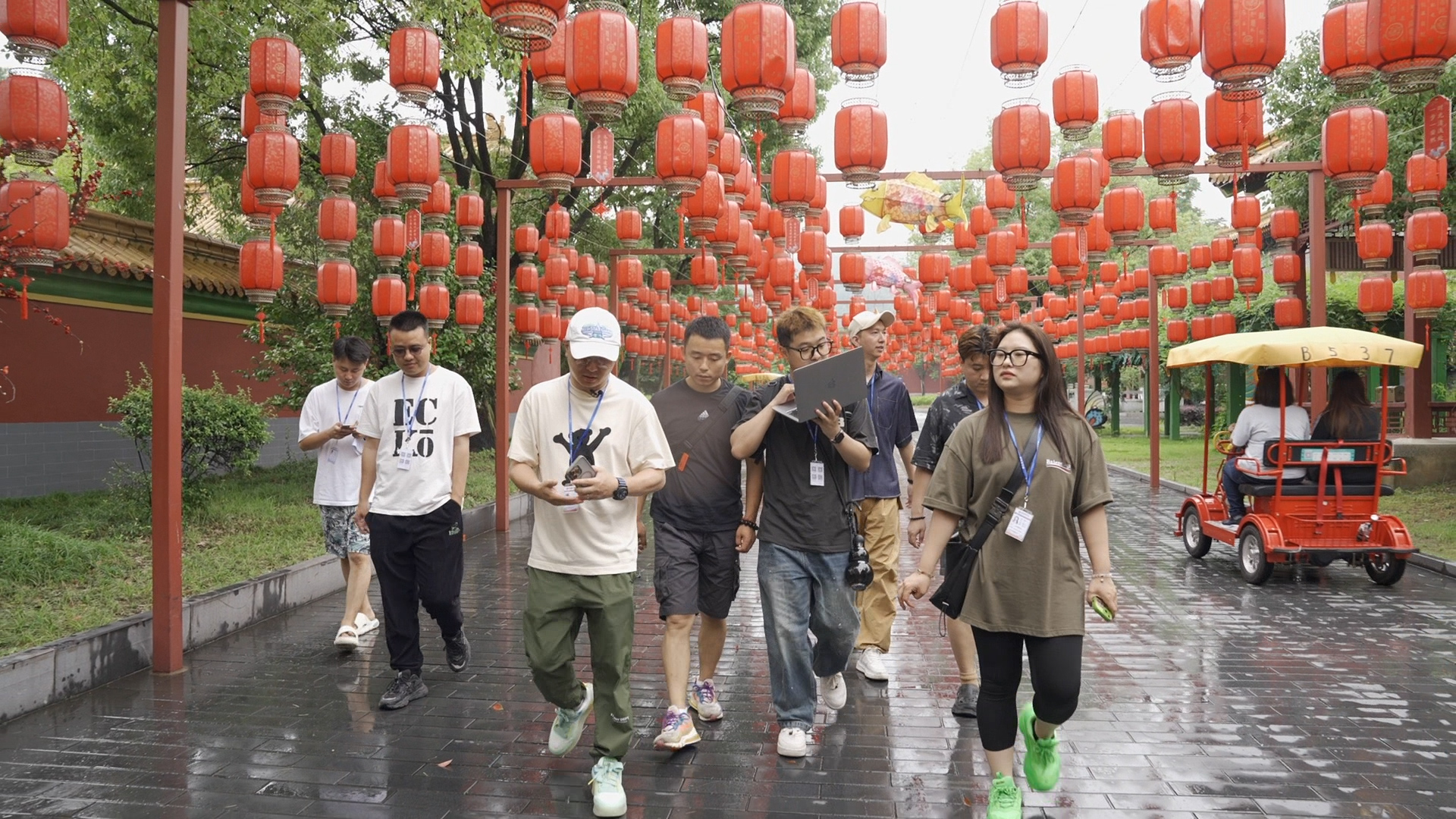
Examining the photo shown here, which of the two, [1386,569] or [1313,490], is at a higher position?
[1313,490]

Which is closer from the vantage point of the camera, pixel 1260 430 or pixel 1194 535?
pixel 1260 430

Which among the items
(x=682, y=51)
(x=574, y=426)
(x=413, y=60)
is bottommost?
(x=574, y=426)

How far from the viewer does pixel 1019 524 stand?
3.74 m

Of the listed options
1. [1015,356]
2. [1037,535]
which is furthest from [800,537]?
[1015,356]

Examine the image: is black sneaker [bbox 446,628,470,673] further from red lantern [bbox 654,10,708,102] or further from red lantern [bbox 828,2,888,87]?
red lantern [bbox 828,2,888,87]

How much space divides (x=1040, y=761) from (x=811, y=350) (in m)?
2.02

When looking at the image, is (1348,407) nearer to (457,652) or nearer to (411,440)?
(457,652)

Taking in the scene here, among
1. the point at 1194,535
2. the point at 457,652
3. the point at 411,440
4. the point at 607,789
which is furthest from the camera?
the point at 1194,535

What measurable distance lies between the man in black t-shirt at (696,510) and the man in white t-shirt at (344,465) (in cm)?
265

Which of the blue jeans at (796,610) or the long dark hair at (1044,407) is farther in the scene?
the blue jeans at (796,610)

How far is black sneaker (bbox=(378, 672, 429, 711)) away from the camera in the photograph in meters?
5.34

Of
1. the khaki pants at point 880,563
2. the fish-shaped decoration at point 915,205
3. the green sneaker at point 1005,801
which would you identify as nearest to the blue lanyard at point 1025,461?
the green sneaker at point 1005,801

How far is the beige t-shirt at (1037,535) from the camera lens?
3.72 m

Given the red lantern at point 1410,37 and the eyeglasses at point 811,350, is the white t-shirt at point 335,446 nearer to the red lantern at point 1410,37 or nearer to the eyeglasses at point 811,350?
the eyeglasses at point 811,350
